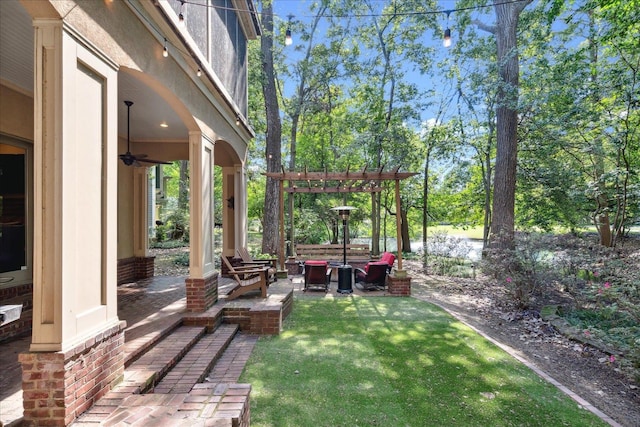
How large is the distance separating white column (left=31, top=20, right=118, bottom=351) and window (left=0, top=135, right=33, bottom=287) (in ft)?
9.49

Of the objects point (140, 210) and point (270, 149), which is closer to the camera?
point (140, 210)

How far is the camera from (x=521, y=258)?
6.43 meters

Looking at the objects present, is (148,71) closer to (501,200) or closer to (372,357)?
(372,357)

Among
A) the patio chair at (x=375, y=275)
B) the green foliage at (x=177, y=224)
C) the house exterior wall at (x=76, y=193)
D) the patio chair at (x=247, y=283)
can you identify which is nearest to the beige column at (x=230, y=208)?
the patio chair at (x=247, y=283)

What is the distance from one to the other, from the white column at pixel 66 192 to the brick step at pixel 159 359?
641 mm

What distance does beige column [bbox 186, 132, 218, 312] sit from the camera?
16.0 ft

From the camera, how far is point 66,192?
7.41ft

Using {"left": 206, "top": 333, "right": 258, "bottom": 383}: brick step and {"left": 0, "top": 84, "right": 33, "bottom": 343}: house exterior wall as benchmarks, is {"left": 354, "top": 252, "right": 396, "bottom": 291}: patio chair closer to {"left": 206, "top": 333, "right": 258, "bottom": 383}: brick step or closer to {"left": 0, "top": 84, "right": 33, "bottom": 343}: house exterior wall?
{"left": 206, "top": 333, "right": 258, "bottom": 383}: brick step

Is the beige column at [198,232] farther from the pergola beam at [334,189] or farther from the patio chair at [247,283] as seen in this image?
the pergola beam at [334,189]

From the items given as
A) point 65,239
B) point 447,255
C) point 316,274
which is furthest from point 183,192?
point 65,239

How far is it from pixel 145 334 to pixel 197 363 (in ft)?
2.69

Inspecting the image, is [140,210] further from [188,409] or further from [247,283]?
[188,409]

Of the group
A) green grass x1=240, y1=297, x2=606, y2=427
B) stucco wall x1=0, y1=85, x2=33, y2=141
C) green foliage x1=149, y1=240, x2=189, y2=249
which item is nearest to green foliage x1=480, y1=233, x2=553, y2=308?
green grass x1=240, y1=297, x2=606, y2=427

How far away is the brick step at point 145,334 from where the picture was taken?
3.35 metres
